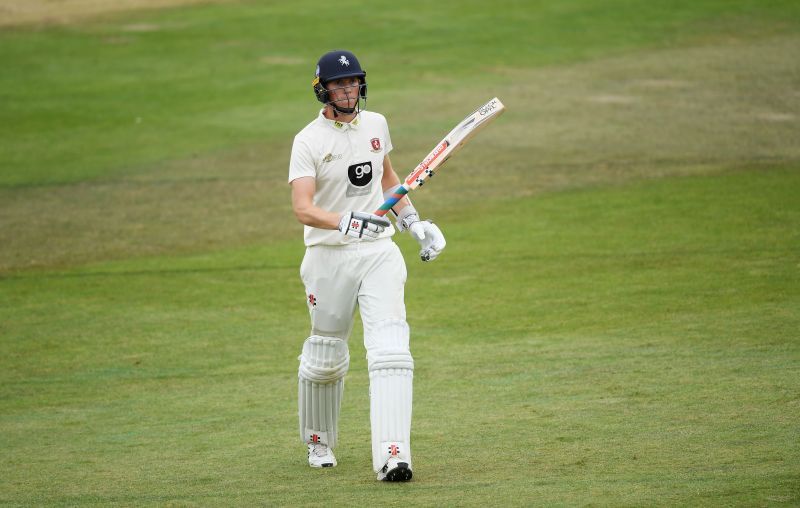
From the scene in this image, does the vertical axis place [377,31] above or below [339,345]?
above

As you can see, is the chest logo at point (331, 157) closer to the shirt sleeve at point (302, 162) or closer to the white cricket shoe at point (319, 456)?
the shirt sleeve at point (302, 162)

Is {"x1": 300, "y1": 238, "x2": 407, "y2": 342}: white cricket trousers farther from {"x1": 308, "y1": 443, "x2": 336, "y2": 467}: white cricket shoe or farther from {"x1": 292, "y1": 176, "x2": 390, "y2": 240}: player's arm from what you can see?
{"x1": 308, "y1": 443, "x2": 336, "y2": 467}: white cricket shoe

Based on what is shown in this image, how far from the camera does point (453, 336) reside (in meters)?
9.38

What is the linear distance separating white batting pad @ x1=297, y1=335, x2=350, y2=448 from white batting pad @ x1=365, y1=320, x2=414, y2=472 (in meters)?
0.39

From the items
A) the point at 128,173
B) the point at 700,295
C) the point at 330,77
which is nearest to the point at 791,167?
the point at 700,295

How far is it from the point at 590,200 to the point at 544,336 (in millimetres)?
4829

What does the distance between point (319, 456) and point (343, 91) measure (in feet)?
6.45

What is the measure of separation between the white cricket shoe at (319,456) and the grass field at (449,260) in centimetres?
10

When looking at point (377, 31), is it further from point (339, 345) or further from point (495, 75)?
point (339, 345)

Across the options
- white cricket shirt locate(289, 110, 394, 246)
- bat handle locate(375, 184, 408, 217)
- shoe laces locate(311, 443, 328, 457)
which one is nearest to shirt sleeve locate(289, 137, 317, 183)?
white cricket shirt locate(289, 110, 394, 246)

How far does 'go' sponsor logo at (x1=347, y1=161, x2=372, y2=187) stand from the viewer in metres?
6.41

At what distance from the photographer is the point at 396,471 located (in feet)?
19.0

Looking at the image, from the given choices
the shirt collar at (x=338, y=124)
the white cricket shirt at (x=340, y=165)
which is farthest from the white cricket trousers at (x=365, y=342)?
the shirt collar at (x=338, y=124)

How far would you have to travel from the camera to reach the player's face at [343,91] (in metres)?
6.38
